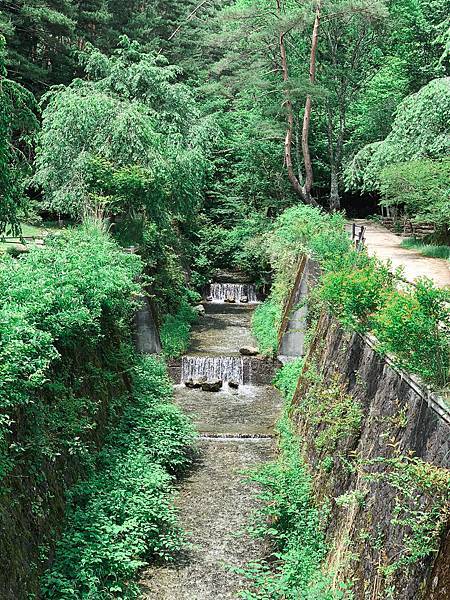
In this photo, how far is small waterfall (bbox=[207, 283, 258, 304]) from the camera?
28188 millimetres

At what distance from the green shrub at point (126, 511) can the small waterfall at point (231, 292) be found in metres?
14.8

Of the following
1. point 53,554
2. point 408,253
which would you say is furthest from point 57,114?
point 53,554

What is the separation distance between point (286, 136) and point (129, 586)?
23191mm

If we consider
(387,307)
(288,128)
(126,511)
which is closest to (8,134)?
(126,511)

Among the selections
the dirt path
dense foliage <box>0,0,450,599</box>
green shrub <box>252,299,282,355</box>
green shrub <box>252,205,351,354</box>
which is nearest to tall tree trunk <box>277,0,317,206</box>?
dense foliage <box>0,0,450,599</box>

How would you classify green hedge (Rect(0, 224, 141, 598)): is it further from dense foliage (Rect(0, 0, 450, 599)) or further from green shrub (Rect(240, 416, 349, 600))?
green shrub (Rect(240, 416, 349, 600))

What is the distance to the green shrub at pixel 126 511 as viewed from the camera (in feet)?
25.1

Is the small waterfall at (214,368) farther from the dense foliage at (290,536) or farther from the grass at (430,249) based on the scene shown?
the grass at (430,249)

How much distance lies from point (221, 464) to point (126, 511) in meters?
3.80

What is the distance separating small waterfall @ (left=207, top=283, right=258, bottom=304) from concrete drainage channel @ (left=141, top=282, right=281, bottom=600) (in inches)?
190

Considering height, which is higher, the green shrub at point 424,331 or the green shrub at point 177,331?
the green shrub at point 424,331

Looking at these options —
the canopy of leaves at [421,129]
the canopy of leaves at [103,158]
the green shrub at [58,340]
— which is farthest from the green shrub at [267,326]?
the green shrub at [58,340]

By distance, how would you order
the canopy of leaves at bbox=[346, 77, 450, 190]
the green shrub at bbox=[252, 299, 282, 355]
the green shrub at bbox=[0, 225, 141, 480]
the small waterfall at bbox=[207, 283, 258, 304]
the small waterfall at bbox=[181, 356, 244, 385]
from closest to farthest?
1. the green shrub at bbox=[0, 225, 141, 480]
2. the small waterfall at bbox=[181, 356, 244, 385]
3. the canopy of leaves at bbox=[346, 77, 450, 190]
4. the green shrub at bbox=[252, 299, 282, 355]
5. the small waterfall at bbox=[207, 283, 258, 304]

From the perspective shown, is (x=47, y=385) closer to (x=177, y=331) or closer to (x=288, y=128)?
(x=177, y=331)
